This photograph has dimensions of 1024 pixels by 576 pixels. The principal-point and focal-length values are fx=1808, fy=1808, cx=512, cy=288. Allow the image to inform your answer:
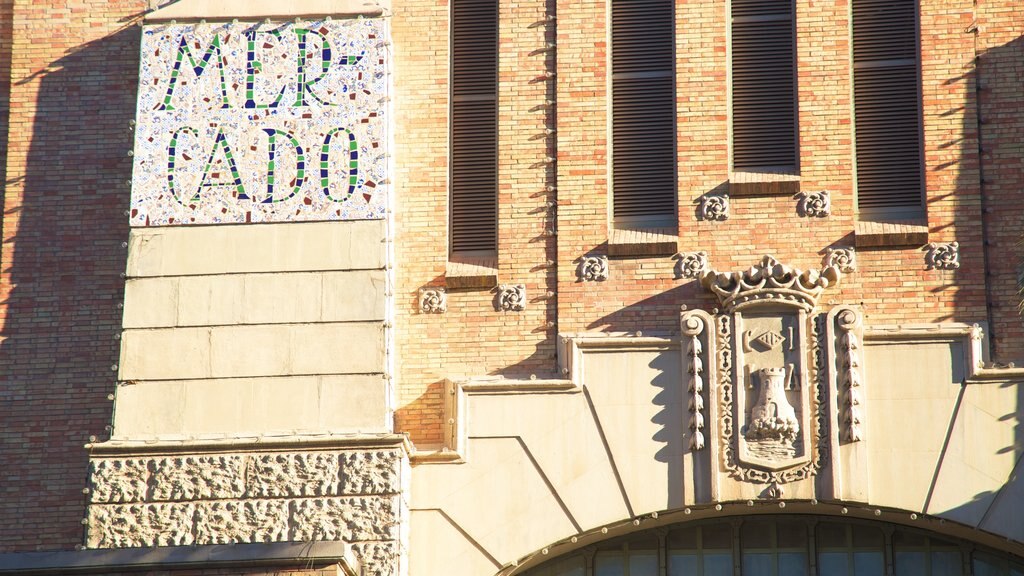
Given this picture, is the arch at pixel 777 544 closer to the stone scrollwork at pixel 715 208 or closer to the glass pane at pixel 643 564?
the glass pane at pixel 643 564

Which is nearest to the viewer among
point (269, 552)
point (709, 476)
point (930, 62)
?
point (269, 552)

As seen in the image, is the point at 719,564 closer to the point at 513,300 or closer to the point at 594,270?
the point at 594,270

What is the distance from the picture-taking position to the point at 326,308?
18.5m

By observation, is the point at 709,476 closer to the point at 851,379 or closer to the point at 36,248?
the point at 851,379

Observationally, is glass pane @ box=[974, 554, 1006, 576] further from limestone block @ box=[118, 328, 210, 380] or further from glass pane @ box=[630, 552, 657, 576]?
limestone block @ box=[118, 328, 210, 380]

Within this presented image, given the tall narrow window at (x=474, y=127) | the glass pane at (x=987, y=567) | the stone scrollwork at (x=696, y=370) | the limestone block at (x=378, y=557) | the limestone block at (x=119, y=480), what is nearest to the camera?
the limestone block at (x=378, y=557)

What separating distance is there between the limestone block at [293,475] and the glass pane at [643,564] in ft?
10.4

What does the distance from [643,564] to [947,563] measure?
3.07 metres

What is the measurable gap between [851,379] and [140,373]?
7.17 metres

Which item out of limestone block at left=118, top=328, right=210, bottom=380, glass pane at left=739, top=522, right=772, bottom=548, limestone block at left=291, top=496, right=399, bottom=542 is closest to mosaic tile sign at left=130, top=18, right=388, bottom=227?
limestone block at left=118, top=328, right=210, bottom=380

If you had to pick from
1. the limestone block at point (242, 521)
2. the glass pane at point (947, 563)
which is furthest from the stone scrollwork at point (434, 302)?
the glass pane at point (947, 563)

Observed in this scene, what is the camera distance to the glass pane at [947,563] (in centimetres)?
1830

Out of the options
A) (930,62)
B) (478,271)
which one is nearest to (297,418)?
(478,271)

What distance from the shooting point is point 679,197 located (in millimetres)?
19219
